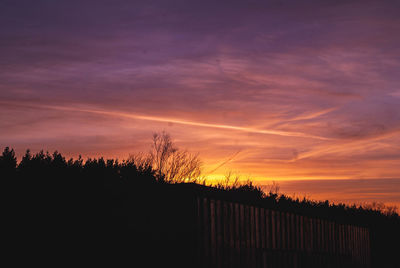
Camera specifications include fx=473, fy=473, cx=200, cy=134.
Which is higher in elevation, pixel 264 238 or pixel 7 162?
pixel 7 162

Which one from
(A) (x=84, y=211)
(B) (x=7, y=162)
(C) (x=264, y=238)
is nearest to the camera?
(A) (x=84, y=211)

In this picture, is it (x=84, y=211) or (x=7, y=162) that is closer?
(x=84, y=211)

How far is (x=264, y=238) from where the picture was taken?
39.1 ft

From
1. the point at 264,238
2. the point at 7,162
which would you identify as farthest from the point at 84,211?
the point at 264,238

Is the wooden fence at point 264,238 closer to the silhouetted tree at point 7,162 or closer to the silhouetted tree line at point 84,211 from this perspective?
the silhouetted tree line at point 84,211

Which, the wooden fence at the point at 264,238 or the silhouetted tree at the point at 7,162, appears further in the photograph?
the wooden fence at the point at 264,238

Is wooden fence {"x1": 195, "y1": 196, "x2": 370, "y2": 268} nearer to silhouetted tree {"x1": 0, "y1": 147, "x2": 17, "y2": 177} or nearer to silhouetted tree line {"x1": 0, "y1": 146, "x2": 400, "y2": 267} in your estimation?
silhouetted tree line {"x1": 0, "y1": 146, "x2": 400, "y2": 267}

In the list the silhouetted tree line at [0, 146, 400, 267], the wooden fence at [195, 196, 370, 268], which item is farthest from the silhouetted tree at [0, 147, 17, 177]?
the wooden fence at [195, 196, 370, 268]

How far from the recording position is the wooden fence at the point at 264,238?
982cm

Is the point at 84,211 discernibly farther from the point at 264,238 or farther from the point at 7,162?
the point at 264,238

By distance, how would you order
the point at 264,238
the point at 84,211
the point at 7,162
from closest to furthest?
the point at 84,211, the point at 7,162, the point at 264,238

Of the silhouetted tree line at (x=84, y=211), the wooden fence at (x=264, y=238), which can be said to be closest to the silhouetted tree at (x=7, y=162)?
the silhouetted tree line at (x=84, y=211)

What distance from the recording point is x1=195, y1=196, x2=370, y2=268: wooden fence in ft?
32.2

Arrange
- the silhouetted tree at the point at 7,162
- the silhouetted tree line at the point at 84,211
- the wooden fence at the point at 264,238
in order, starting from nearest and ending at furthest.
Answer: the silhouetted tree line at the point at 84,211
the silhouetted tree at the point at 7,162
the wooden fence at the point at 264,238
